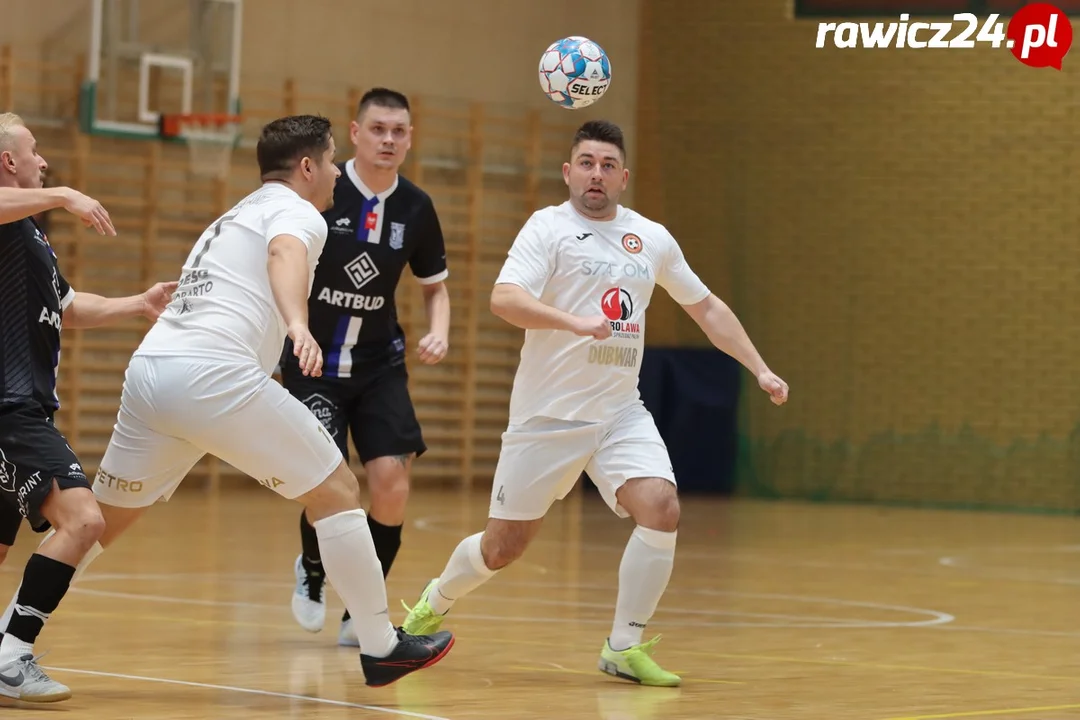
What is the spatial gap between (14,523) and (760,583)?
5.19 metres

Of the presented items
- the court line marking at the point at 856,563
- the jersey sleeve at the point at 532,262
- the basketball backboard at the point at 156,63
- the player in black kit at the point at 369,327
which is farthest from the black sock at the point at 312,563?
the basketball backboard at the point at 156,63

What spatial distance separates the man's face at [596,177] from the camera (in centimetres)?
606

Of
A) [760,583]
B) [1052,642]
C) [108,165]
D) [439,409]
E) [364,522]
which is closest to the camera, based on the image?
[364,522]

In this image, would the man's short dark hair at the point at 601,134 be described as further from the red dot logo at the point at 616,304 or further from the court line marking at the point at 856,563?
the court line marking at the point at 856,563

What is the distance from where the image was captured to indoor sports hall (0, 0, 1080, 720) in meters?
15.1

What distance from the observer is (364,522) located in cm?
521

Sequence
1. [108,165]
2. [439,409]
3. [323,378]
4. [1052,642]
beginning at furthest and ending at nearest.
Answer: [439,409] < [108,165] < [1052,642] < [323,378]

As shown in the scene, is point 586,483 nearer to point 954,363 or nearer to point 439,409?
point 439,409

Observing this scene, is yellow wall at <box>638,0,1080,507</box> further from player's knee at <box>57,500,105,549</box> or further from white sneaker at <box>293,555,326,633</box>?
player's knee at <box>57,500,105,549</box>

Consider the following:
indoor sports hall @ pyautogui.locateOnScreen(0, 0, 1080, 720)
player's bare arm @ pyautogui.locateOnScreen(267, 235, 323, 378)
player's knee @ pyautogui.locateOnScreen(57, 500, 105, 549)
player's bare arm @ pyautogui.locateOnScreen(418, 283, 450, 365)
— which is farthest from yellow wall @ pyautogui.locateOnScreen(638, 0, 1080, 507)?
player's knee @ pyautogui.locateOnScreen(57, 500, 105, 549)

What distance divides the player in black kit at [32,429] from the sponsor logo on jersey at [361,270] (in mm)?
1685

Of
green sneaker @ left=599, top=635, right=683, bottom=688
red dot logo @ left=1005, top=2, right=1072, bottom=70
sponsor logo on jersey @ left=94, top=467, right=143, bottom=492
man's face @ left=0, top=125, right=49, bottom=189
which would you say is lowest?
green sneaker @ left=599, top=635, right=683, bottom=688

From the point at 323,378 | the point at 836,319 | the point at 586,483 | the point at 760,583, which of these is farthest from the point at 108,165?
the point at 323,378

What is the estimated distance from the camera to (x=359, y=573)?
5219mm
